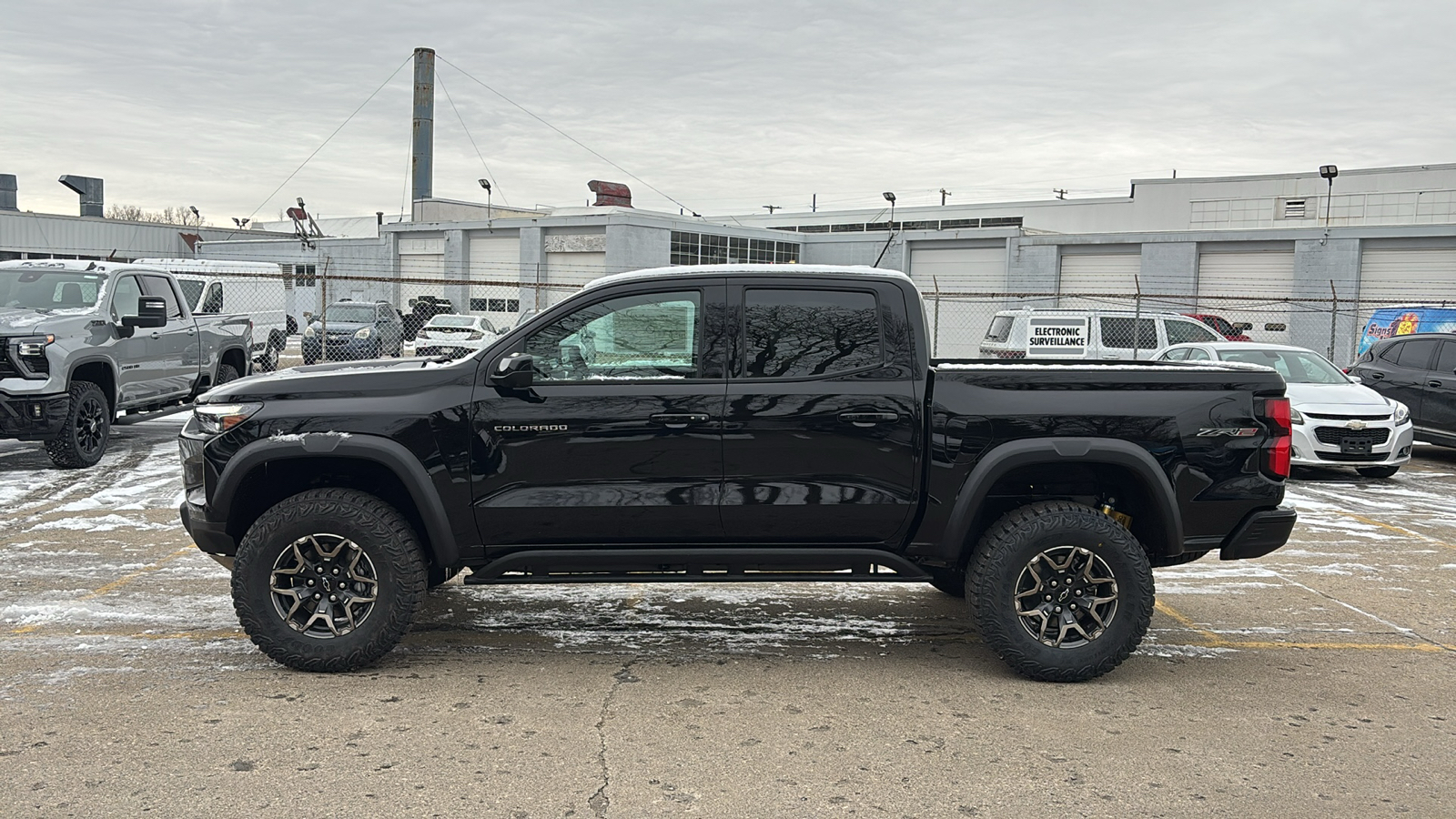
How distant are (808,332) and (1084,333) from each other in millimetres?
14840

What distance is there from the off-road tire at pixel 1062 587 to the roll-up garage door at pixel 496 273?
39.4 metres

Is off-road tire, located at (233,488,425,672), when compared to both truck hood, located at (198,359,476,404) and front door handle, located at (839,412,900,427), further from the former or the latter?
front door handle, located at (839,412,900,427)

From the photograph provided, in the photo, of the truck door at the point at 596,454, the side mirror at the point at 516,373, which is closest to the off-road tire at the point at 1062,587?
the truck door at the point at 596,454

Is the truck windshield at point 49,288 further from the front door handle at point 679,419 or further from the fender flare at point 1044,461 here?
the fender flare at point 1044,461

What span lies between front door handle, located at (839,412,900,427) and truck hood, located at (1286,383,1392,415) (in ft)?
27.5

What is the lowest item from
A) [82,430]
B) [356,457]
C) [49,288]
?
[82,430]

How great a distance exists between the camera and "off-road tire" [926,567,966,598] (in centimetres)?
607

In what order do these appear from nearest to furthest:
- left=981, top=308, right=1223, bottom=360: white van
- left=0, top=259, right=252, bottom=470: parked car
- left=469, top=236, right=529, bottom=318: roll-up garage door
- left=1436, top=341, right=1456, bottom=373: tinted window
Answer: left=0, top=259, right=252, bottom=470: parked car → left=1436, top=341, right=1456, bottom=373: tinted window → left=981, top=308, right=1223, bottom=360: white van → left=469, top=236, right=529, bottom=318: roll-up garage door

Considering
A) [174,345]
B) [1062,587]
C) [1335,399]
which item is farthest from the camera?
[174,345]

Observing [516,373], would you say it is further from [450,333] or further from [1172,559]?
[450,333]

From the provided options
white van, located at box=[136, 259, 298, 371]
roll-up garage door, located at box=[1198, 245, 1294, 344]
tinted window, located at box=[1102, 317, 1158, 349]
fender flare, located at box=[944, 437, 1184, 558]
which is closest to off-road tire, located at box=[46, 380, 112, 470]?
white van, located at box=[136, 259, 298, 371]

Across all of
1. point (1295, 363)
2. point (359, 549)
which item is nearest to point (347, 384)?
point (359, 549)

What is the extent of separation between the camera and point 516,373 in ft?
16.7

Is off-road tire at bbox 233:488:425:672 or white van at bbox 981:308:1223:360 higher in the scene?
white van at bbox 981:308:1223:360
